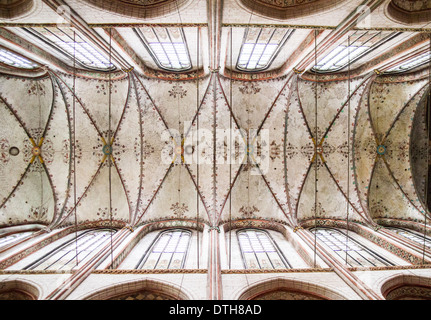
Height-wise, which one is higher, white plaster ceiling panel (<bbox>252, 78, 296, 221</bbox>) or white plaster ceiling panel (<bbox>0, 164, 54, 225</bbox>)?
white plaster ceiling panel (<bbox>252, 78, 296, 221</bbox>)

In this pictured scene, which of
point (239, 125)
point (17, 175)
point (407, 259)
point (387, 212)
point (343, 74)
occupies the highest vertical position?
point (343, 74)

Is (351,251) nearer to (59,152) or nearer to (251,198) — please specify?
(251,198)

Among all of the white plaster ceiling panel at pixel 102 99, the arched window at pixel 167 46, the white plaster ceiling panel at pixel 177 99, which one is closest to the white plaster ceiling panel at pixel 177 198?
the white plaster ceiling panel at pixel 177 99

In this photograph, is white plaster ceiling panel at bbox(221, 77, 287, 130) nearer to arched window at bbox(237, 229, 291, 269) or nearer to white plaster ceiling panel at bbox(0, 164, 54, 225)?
arched window at bbox(237, 229, 291, 269)

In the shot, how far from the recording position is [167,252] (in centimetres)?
882

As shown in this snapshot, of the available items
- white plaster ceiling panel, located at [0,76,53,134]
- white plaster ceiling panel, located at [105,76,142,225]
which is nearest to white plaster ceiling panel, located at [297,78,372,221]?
→ white plaster ceiling panel, located at [105,76,142,225]

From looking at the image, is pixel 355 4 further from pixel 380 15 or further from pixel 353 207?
pixel 353 207

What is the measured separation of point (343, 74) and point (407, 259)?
767 cm

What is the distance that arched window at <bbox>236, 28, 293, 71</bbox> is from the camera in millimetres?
7853

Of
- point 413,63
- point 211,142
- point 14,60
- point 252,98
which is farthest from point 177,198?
point 413,63

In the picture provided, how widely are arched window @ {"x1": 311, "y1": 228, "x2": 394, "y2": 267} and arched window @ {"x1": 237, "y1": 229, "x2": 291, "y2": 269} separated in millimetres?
1681

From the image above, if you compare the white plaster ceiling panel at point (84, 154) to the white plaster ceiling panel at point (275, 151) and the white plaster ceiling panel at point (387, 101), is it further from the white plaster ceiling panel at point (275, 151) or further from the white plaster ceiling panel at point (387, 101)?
the white plaster ceiling panel at point (387, 101)
